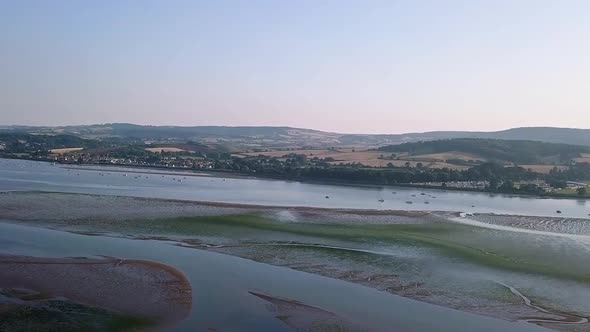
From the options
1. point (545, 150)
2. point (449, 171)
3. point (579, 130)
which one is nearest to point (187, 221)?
point (449, 171)

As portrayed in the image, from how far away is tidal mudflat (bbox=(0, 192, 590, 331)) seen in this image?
56.6 ft

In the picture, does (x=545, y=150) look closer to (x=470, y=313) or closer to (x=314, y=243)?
(x=314, y=243)

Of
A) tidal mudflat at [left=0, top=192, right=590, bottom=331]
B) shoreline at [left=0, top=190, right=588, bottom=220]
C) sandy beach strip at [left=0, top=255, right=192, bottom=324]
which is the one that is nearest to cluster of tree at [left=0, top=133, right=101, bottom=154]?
shoreline at [left=0, top=190, right=588, bottom=220]

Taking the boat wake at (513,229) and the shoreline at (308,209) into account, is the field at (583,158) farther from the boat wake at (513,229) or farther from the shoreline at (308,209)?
the boat wake at (513,229)

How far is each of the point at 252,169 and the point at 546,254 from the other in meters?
53.2

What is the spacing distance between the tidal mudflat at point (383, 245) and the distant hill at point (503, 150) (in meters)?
56.1

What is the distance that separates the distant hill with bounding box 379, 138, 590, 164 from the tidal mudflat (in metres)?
56.1

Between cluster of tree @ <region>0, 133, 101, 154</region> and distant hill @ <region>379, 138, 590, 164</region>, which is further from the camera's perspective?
cluster of tree @ <region>0, 133, 101, 154</region>

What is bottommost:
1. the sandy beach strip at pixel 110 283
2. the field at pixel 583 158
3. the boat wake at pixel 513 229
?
the sandy beach strip at pixel 110 283

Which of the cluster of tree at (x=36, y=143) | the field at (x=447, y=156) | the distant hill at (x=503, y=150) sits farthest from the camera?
the cluster of tree at (x=36, y=143)

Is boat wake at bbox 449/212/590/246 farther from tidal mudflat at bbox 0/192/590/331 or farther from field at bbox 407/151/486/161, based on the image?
field at bbox 407/151/486/161

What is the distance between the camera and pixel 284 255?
73.1ft

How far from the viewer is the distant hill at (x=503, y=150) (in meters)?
89.3

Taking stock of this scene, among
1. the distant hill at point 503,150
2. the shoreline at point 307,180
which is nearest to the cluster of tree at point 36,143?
the shoreline at point 307,180
